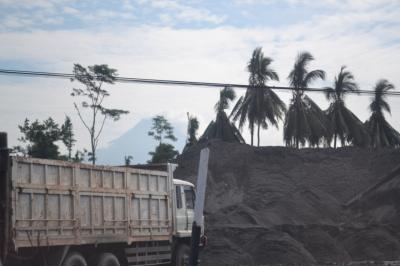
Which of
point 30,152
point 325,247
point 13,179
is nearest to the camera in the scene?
point 13,179

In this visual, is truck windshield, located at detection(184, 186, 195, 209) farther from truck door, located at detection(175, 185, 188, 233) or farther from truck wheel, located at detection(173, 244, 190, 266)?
truck wheel, located at detection(173, 244, 190, 266)

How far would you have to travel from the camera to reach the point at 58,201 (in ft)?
55.3

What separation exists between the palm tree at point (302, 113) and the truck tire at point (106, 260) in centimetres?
3860

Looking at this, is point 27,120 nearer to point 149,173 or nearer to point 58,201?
point 149,173

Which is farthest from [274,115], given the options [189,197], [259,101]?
[189,197]

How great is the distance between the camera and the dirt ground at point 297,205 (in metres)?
34.9

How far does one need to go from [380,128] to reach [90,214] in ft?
174

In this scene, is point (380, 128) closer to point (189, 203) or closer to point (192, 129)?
point (192, 129)

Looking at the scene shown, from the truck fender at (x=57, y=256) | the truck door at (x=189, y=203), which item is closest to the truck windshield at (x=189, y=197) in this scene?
the truck door at (x=189, y=203)

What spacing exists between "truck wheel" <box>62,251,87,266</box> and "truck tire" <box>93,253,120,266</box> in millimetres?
790

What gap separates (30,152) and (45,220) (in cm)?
2763

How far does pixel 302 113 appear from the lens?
5700 centimetres

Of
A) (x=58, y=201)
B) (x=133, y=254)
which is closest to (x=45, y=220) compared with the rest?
(x=58, y=201)

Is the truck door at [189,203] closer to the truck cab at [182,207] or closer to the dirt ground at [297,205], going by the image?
the truck cab at [182,207]
